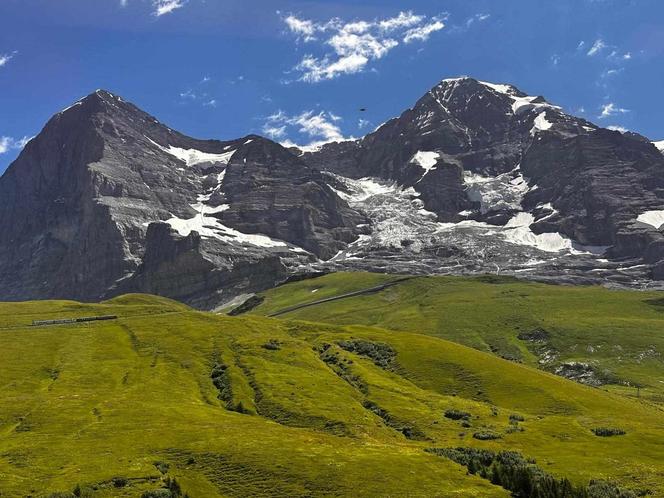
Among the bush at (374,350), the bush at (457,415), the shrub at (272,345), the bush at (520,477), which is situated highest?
the shrub at (272,345)

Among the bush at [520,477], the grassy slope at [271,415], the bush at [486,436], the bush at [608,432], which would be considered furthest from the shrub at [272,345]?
the bush at [608,432]

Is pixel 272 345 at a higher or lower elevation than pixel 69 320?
lower

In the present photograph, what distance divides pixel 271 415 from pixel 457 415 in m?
26.1

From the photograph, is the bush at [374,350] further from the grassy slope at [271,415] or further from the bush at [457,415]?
the bush at [457,415]

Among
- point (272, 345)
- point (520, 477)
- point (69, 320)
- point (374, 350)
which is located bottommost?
point (520, 477)

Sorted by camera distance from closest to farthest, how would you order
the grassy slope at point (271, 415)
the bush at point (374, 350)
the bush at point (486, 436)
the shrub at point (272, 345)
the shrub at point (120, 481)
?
the shrub at point (120, 481)
the grassy slope at point (271, 415)
the bush at point (486, 436)
the shrub at point (272, 345)
the bush at point (374, 350)

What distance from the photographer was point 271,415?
298ft

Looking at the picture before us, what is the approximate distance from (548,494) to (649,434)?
1456 inches

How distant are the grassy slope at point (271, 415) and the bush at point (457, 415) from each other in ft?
4.02

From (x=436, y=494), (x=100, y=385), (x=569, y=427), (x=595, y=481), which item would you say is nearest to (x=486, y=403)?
(x=569, y=427)

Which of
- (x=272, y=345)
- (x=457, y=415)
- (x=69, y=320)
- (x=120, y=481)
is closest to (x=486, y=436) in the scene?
(x=457, y=415)

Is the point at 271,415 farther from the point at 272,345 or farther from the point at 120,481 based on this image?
the point at 272,345

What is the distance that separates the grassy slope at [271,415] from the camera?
61156 mm

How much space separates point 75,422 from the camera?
3127 inches
